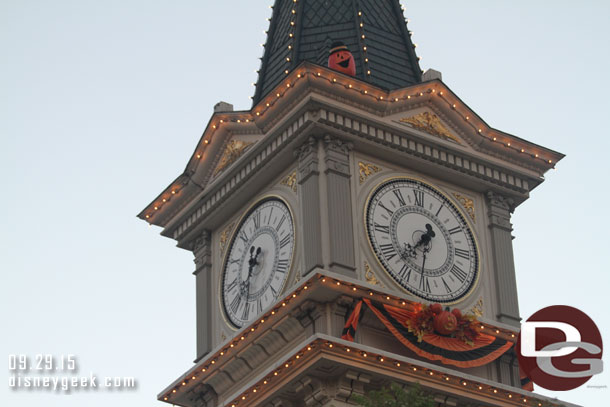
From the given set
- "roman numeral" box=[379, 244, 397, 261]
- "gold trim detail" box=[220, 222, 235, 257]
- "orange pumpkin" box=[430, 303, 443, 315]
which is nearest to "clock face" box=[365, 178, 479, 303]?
"roman numeral" box=[379, 244, 397, 261]

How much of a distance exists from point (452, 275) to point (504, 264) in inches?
59.8

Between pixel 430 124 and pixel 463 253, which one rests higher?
pixel 430 124

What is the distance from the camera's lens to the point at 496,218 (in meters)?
37.2

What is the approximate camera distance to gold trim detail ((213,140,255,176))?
37312mm

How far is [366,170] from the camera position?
118 ft

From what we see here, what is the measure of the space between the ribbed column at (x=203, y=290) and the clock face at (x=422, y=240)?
15.0ft

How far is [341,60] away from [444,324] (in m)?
6.55

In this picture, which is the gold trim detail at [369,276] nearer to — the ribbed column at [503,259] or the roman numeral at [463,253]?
the roman numeral at [463,253]

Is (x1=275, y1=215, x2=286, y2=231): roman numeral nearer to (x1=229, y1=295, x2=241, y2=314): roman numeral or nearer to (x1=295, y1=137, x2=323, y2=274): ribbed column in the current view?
(x1=295, y1=137, x2=323, y2=274): ribbed column

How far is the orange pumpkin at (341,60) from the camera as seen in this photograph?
1444 inches

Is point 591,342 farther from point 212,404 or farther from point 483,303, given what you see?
point 212,404

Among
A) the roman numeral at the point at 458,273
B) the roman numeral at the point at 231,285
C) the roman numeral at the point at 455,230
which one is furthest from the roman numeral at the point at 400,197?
the roman numeral at the point at 231,285

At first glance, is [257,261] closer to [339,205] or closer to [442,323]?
[339,205]

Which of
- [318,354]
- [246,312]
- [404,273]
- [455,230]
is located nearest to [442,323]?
[404,273]
